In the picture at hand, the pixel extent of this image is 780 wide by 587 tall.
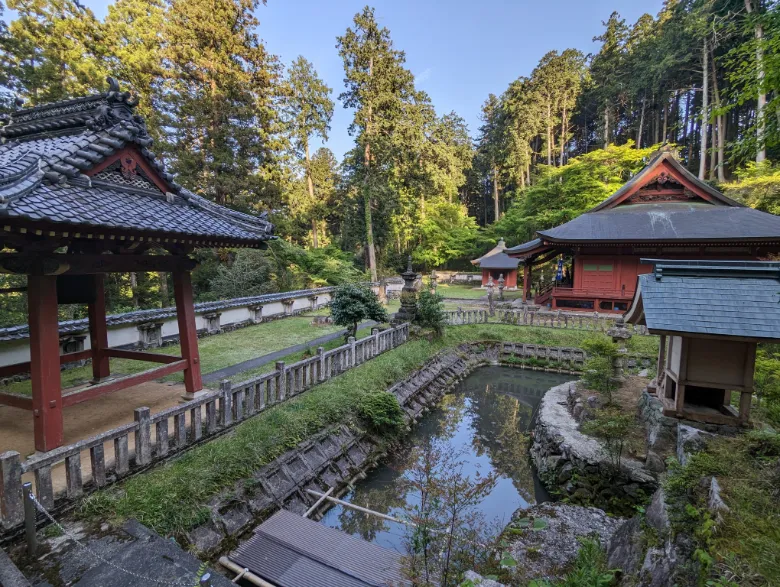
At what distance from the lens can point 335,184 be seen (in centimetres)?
3862

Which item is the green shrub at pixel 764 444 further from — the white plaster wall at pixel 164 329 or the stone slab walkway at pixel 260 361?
the white plaster wall at pixel 164 329

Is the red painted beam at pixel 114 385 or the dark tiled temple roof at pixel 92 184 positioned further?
the red painted beam at pixel 114 385

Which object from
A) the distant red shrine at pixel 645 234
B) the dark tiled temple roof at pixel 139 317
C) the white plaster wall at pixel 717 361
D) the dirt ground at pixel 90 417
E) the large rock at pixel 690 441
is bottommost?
the dirt ground at pixel 90 417

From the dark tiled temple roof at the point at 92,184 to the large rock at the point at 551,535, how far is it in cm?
622

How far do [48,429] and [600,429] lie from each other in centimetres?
813

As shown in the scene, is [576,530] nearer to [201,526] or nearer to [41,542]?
[201,526]

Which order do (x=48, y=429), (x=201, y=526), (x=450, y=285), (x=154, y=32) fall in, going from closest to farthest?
1. (x=201, y=526)
2. (x=48, y=429)
3. (x=154, y=32)
4. (x=450, y=285)

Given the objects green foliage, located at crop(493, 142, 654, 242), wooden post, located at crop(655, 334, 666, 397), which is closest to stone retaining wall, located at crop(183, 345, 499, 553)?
wooden post, located at crop(655, 334, 666, 397)

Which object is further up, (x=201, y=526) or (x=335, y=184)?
(x=335, y=184)

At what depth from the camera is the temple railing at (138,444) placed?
3.56 metres

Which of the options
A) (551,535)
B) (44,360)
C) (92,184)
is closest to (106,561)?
(44,360)

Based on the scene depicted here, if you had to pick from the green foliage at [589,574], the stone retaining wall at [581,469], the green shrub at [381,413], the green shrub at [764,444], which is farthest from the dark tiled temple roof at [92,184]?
the green shrub at [764,444]

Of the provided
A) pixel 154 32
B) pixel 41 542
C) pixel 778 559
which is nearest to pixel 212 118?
pixel 154 32

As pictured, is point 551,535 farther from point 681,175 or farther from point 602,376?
point 681,175
